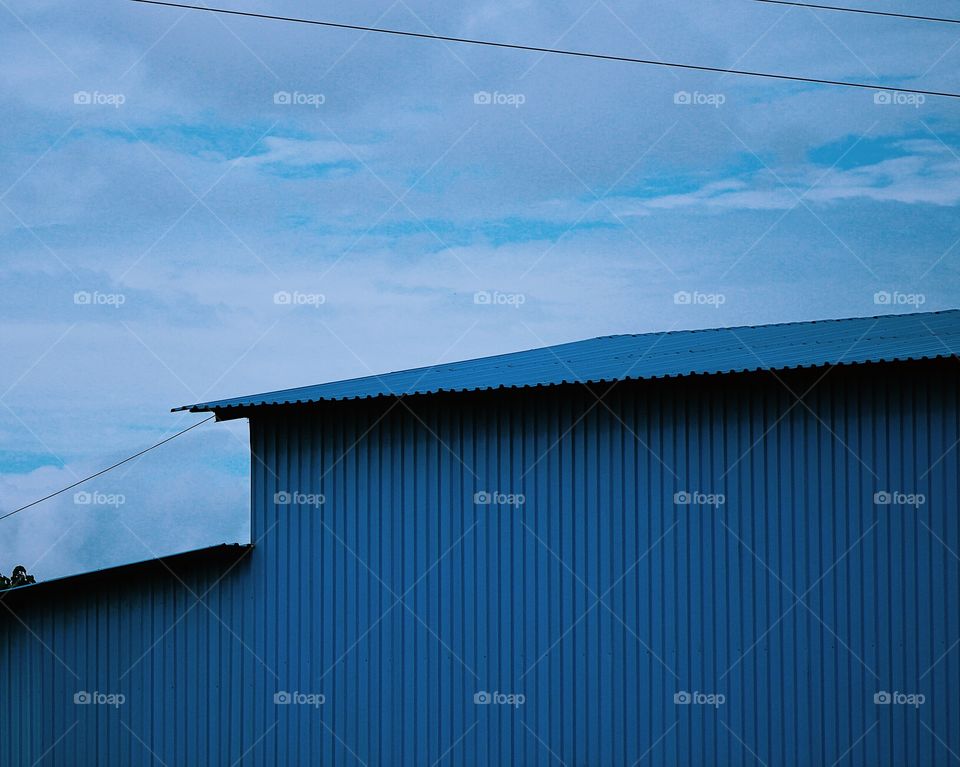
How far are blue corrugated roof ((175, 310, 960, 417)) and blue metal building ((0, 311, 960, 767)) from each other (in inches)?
4.0

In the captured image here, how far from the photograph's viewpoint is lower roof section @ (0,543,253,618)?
14445mm

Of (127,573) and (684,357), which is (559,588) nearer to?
(684,357)

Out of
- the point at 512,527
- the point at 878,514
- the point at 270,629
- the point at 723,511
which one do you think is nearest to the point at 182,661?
the point at 270,629

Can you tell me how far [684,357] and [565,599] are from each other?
11.5 feet

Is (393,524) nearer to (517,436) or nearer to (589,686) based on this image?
(517,436)

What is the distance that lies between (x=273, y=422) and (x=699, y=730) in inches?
258

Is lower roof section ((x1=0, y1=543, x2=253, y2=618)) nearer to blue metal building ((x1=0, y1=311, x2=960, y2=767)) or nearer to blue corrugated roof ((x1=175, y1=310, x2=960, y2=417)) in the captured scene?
blue metal building ((x1=0, y1=311, x2=960, y2=767))

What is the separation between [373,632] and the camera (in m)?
14.3

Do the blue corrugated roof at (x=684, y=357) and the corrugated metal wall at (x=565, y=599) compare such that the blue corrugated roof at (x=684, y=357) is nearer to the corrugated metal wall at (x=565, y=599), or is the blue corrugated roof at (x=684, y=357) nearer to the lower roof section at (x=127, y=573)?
the corrugated metal wall at (x=565, y=599)

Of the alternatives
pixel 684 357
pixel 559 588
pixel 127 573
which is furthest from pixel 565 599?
pixel 127 573

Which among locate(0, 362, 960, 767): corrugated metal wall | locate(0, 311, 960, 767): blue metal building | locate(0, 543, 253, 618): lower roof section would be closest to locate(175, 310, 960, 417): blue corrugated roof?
locate(0, 311, 960, 767): blue metal building

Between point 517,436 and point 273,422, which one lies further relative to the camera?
point 273,422

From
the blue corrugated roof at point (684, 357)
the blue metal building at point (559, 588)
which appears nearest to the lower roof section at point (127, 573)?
the blue metal building at point (559, 588)

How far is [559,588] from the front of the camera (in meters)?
13.8
